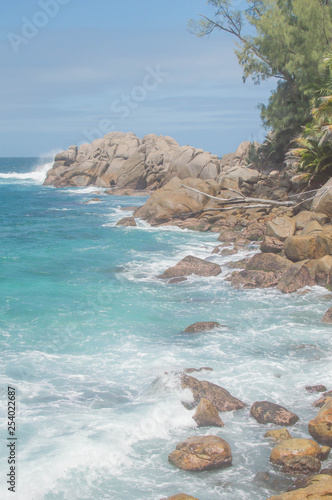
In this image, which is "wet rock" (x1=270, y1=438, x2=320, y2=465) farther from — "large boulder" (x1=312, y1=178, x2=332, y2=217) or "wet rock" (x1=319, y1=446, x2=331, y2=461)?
"large boulder" (x1=312, y1=178, x2=332, y2=217)

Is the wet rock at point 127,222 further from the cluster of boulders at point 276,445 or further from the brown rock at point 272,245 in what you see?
the cluster of boulders at point 276,445

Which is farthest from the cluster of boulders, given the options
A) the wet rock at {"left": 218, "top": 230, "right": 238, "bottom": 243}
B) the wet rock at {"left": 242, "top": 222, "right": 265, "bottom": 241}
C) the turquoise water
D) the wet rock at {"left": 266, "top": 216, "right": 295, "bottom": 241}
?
the wet rock at {"left": 218, "top": 230, "right": 238, "bottom": 243}

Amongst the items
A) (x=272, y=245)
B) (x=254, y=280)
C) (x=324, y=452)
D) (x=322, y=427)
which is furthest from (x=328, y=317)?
(x=272, y=245)

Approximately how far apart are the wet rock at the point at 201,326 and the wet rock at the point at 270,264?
485cm

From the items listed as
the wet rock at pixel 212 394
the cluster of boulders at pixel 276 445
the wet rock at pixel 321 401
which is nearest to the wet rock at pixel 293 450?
the cluster of boulders at pixel 276 445

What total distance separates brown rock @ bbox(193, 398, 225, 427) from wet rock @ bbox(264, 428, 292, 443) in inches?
33.8

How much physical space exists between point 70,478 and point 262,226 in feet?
62.8

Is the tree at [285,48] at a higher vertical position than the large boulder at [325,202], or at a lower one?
higher

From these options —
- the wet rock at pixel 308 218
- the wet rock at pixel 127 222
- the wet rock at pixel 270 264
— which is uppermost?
the wet rock at pixel 308 218

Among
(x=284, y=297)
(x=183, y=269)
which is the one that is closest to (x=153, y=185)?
(x=183, y=269)

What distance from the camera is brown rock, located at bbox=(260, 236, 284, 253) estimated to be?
741 inches

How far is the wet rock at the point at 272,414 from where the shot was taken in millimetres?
8188

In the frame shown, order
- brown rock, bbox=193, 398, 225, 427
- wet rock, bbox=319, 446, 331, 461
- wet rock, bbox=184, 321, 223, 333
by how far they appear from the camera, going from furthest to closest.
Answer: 1. wet rock, bbox=184, 321, 223, 333
2. brown rock, bbox=193, 398, 225, 427
3. wet rock, bbox=319, 446, 331, 461

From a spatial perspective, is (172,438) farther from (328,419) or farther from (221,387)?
(328,419)
